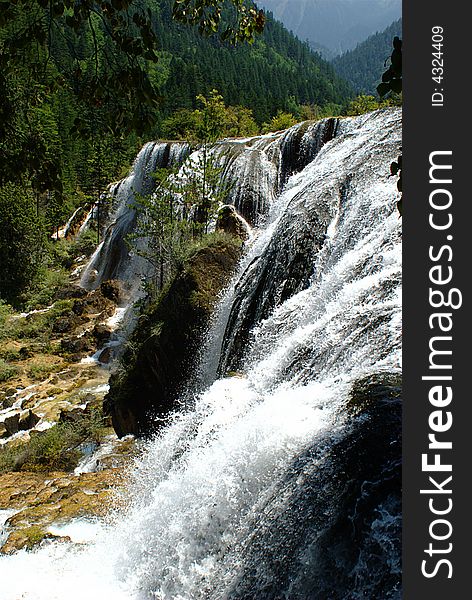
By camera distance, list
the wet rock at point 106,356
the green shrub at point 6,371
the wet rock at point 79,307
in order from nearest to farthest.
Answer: the green shrub at point 6,371
the wet rock at point 106,356
the wet rock at point 79,307

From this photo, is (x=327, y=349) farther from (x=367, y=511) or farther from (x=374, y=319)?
(x=367, y=511)

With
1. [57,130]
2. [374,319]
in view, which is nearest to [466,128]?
[374,319]

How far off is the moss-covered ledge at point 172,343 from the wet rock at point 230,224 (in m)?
4.15

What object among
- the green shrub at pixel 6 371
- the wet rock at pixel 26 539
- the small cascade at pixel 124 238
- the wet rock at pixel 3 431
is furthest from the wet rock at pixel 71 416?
the small cascade at pixel 124 238

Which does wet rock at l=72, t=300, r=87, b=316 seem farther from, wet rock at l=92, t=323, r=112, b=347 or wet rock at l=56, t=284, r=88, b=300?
wet rock at l=92, t=323, r=112, b=347

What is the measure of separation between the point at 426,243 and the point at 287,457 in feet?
7.67

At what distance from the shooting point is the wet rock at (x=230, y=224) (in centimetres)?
1567

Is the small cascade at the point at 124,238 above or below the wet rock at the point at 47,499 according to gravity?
above

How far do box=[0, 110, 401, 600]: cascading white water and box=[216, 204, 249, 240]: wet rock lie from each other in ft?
22.2

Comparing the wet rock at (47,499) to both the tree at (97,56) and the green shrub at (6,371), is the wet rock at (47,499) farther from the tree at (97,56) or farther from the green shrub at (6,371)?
the green shrub at (6,371)

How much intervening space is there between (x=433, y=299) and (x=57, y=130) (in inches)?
1718

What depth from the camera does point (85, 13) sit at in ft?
8.04

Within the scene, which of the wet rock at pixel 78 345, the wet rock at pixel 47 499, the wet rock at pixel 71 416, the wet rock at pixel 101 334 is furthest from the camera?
the wet rock at pixel 101 334

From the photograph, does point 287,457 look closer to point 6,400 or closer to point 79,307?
point 6,400
